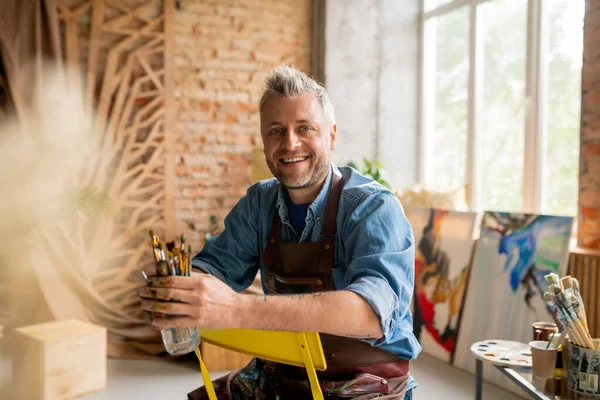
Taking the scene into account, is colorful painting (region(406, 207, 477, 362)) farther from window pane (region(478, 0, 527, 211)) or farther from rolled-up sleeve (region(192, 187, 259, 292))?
rolled-up sleeve (region(192, 187, 259, 292))

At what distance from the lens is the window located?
4.06 metres

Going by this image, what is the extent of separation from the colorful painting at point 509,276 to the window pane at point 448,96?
121cm

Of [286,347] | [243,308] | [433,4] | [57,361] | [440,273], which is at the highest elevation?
[433,4]

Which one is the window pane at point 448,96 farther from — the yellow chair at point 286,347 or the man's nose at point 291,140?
the yellow chair at point 286,347

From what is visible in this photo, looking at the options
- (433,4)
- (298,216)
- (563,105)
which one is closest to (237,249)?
(298,216)

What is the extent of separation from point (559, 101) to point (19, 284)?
415cm

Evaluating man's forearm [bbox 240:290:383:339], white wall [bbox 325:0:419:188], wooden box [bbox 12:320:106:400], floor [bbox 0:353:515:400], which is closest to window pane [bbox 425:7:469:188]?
white wall [bbox 325:0:419:188]

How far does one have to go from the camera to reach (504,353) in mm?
2738

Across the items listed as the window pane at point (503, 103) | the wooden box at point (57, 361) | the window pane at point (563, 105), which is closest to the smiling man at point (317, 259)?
the wooden box at point (57, 361)

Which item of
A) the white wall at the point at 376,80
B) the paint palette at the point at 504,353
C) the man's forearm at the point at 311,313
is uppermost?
A: the white wall at the point at 376,80

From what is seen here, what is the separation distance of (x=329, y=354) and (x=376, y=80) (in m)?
4.31

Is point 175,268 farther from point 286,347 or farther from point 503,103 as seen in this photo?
point 503,103

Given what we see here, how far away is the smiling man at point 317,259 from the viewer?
1.30 metres

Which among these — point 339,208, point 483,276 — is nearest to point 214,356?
point 483,276
